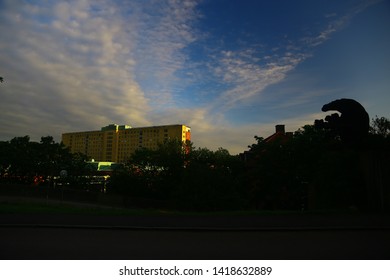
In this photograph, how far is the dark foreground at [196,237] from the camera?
6441mm

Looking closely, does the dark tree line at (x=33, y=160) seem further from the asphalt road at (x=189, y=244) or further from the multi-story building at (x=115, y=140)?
the multi-story building at (x=115, y=140)

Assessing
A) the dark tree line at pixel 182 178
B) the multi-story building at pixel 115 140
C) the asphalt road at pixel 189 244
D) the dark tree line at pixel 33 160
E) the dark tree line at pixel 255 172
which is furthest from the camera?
A: the multi-story building at pixel 115 140

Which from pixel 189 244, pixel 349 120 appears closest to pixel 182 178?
pixel 349 120

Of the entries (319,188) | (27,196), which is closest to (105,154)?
(27,196)

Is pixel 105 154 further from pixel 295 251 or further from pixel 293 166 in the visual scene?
pixel 295 251

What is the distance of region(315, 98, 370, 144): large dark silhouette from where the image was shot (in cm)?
1434

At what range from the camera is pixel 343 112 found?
14.7 m

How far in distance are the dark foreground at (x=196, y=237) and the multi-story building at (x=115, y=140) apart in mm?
115772

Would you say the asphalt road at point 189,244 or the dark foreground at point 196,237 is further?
the dark foreground at point 196,237

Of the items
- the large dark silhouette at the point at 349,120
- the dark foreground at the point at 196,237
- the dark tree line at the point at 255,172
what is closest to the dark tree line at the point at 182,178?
the dark tree line at the point at 255,172

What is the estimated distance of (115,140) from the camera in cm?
14388

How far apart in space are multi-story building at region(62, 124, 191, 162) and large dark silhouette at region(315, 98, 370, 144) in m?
112

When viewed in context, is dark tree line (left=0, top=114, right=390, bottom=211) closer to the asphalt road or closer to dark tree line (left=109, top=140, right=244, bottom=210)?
dark tree line (left=109, top=140, right=244, bottom=210)

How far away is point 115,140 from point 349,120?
13812 cm
